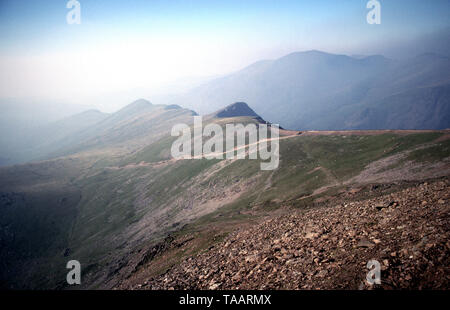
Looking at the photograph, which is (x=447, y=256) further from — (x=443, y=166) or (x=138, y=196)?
(x=138, y=196)

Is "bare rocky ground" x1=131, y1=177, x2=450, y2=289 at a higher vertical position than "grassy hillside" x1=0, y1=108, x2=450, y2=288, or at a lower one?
higher

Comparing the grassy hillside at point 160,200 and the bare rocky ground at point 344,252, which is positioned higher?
the bare rocky ground at point 344,252

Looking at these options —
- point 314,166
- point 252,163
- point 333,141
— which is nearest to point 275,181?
point 314,166

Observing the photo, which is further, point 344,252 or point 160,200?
point 160,200

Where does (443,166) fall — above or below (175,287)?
above

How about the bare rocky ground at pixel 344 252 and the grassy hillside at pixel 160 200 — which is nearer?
the bare rocky ground at pixel 344 252

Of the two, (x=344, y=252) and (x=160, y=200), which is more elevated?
Answer: (x=344, y=252)

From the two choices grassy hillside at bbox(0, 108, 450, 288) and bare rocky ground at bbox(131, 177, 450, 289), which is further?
grassy hillside at bbox(0, 108, 450, 288)
